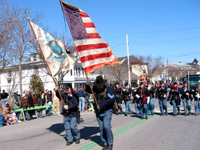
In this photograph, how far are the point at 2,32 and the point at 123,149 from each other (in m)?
11.0

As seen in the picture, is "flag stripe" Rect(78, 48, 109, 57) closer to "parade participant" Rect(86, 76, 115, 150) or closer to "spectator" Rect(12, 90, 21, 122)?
"parade participant" Rect(86, 76, 115, 150)

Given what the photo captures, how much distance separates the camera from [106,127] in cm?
604

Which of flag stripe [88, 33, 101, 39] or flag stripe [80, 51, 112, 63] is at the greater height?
flag stripe [88, 33, 101, 39]

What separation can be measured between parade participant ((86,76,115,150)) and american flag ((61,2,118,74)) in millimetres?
1451

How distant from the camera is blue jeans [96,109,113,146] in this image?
6059 millimetres

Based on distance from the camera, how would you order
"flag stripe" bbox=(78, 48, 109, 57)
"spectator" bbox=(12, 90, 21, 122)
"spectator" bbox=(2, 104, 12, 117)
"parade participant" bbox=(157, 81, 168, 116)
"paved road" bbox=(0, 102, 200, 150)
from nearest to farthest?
"paved road" bbox=(0, 102, 200, 150) → "flag stripe" bbox=(78, 48, 109, 57) → "spectator" bbox=(2, 104, 12, 117) → "parade participant" bbox=(157, 81, 168, 116) → "spectator" bbox=(12, 90, 21, 122)

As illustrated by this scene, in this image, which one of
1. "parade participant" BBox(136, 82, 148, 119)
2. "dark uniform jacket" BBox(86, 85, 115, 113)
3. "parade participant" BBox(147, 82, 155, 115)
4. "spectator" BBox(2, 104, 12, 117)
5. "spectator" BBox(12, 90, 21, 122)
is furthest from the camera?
"spectator" BBox(12, 90, 21, 122)

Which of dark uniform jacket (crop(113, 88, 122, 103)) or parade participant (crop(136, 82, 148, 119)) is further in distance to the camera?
dark uniform jacket (crop(113, 88, 122, 103))

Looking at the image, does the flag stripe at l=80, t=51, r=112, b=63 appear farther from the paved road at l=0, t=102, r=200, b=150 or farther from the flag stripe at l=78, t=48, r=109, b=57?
the paved road at l=0, t=102, r=200, b=150

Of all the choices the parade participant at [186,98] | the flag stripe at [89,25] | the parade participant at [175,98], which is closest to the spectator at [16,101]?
the flag stripe at [89,25]

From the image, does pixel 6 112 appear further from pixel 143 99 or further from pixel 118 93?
pixel 143 99

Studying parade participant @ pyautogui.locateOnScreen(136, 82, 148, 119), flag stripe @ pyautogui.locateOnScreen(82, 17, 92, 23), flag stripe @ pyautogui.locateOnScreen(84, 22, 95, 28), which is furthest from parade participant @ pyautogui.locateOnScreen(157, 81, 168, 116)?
flag stripe @ pyautogui.locateOnScreen(82, 17, 92, 23)

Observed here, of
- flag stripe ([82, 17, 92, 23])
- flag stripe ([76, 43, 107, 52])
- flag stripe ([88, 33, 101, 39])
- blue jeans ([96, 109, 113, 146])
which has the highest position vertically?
flag stripe ([82, 17, 92, 23])

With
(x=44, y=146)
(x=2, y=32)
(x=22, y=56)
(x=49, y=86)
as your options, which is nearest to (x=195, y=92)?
(x=44, y=146)
